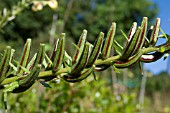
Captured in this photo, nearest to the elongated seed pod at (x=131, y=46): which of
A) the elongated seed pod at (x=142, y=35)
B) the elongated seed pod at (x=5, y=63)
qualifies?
the elongated seed pod at (x=142, y=35)

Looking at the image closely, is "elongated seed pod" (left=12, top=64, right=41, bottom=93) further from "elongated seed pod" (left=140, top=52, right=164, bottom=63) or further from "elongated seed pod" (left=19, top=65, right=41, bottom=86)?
"elongated seed pod" (left=140, top=52, right=164, bottom=63)

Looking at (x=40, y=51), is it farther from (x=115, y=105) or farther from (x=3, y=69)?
(x=115, y=105)

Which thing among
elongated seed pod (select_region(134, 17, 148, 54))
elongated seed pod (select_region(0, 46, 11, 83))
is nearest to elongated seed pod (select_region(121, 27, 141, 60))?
elongated seed pod (select_region(134, 17, 148, 54))

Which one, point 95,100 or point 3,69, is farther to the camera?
point 95,100

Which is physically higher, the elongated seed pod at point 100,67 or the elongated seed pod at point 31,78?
the elongated seed pod at point 100,67

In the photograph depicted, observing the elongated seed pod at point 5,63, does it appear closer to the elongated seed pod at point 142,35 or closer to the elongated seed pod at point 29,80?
the elongated seed pod at point 29,80

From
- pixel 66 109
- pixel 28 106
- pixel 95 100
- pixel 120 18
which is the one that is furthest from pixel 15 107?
pixel 120 18
